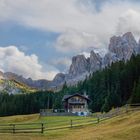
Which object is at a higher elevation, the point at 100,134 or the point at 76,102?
the point at 76,102

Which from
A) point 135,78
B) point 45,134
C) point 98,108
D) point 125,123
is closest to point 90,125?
point 125,123

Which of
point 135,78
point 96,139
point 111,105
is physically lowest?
point 96,139

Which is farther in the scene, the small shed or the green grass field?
the small shed

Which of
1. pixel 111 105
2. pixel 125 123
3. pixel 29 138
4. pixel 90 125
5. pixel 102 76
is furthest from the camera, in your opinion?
pixel 102 76

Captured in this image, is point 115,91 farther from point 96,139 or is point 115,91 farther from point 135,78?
point 96,139

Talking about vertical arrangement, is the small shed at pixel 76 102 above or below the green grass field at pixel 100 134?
above

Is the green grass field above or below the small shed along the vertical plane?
below

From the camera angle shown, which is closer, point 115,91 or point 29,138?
point 29,138

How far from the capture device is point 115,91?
133 metres

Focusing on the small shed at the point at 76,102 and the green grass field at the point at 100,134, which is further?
the small shed at the point at 76,102

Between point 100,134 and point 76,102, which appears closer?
point 100,134

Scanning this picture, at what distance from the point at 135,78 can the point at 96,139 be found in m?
86.6

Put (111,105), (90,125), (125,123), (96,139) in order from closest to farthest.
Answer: (96,139) → (125,123) → (90,125) → (111,105)

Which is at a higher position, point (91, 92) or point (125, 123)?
point (91, 92)
